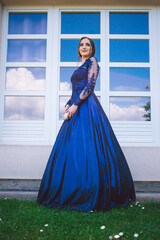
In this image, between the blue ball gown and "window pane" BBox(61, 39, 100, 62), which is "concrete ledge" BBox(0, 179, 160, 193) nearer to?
the blue ball gown

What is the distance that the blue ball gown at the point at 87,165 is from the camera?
6.64 feet

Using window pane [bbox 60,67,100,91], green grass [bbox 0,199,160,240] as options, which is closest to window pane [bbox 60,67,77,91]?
window pane [bbox 60,67,100,91]

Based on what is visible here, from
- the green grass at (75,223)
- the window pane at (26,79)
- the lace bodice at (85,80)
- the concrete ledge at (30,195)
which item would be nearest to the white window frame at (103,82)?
the window pane at (26,79)

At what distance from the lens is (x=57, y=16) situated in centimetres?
338

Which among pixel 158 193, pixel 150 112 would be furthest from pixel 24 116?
pixel 158 193

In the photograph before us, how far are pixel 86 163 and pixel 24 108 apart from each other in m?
1.65

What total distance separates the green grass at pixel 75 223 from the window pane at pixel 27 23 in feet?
8.23

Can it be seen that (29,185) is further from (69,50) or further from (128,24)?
(128,24)

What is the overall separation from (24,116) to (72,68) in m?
1.00

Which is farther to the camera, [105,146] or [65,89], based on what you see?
[65,89]

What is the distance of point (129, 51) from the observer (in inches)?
134

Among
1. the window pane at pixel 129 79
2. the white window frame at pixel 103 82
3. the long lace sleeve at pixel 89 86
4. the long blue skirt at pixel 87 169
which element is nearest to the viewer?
the long blue skirt at pixel 87 169

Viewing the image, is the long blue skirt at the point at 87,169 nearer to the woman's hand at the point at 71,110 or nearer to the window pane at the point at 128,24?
the woman's hand at the point at 71,110

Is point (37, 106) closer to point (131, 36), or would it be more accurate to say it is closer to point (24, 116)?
point (24, 116)
